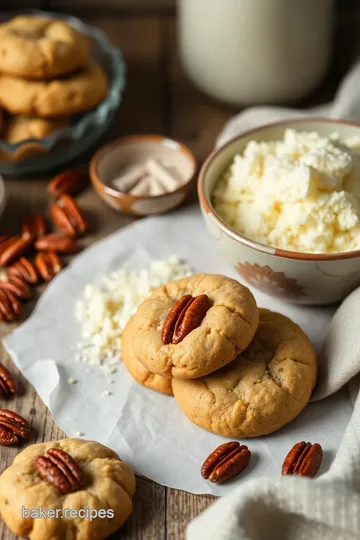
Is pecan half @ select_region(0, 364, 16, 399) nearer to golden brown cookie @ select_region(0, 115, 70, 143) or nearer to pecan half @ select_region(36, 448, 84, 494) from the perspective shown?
pecan half @ select_region(36, 448, 84, 494)

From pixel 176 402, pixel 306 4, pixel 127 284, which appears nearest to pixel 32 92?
pixel 127 284

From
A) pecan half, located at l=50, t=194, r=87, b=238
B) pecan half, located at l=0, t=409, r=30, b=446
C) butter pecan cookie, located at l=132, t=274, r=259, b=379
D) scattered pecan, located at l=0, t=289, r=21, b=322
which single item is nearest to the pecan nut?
butter pecan cookie, located at l=132, t=274, r=259, b=379

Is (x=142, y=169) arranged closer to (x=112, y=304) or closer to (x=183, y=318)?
(x=112, y=304)

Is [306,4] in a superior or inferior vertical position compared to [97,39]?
superior

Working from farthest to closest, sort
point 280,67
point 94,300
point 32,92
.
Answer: point 280,67, point 32,92, point 94,300

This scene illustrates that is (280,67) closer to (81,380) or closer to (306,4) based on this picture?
(306,4)

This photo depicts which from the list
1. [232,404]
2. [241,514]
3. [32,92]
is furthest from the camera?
[32,92]

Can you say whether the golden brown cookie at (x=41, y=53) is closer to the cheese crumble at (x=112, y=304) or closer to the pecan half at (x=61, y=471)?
the cheese crumble at (x=112, y=304)
